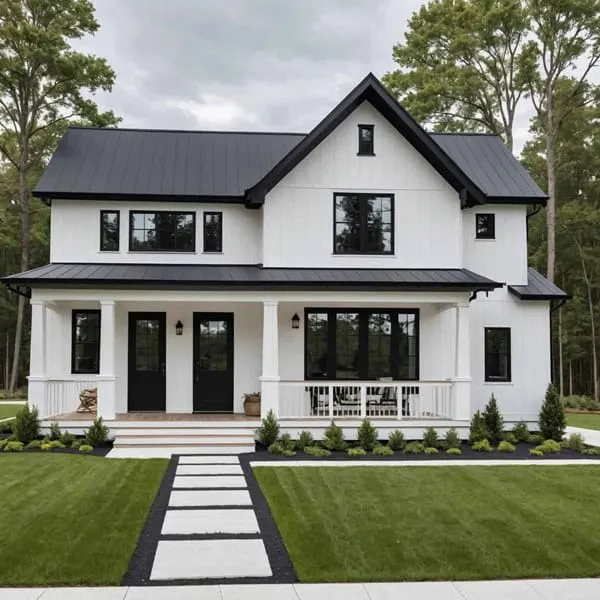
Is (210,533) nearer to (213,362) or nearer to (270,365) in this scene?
(270,365)

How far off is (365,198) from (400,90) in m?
16.4

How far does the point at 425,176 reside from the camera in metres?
16.2

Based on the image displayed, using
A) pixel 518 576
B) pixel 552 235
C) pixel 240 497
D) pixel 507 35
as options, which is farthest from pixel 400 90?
pixel 518 576

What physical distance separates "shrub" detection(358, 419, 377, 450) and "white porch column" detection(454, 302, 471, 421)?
6.66ft

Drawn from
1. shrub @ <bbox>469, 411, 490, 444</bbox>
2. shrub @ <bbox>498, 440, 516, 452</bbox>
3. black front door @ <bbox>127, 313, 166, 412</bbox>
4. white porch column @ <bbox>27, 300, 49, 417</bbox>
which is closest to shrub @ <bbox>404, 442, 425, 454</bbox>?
shrub @ <bbox>469, 411, 490, 444</bbox>

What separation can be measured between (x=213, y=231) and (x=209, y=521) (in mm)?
9693

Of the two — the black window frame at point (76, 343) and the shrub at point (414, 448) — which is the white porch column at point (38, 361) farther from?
the shrub at point (414, 448)

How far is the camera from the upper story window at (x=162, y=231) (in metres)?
16.6

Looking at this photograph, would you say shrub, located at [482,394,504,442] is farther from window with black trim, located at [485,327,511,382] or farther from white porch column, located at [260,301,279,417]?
white porch column, located at [260,301,279,417]

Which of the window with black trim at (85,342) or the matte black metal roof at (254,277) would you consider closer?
the matte black metal roof at (254,277)

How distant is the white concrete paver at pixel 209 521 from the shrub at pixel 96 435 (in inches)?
220

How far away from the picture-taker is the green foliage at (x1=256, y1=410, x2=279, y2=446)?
13.9 m

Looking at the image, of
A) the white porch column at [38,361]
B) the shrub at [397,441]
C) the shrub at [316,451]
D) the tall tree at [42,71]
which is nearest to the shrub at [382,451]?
the shrub at [397,441]

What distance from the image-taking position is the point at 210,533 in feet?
25.3
